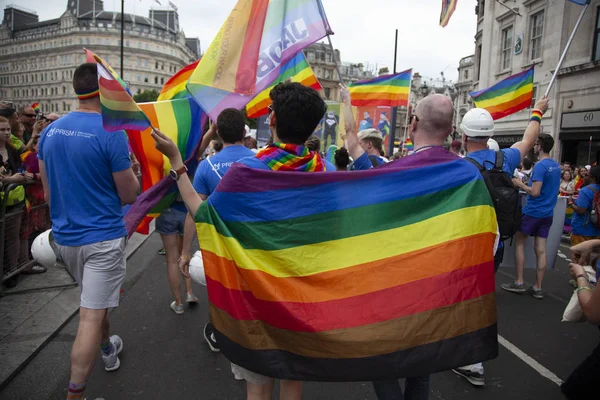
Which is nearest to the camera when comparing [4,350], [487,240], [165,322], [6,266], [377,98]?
[487,240]

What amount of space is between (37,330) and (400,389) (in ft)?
11.4

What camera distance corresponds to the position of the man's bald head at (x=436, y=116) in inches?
91.8

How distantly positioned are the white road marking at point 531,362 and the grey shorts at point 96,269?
344 cm

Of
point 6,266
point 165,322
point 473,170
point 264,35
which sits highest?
point 264,35

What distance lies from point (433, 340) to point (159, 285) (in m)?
4.61

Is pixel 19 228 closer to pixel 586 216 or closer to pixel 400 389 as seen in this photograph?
pixel 400 389

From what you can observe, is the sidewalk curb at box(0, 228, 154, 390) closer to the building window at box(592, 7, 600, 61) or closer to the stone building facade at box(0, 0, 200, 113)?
the building window at box(592, 7, 600, 61)

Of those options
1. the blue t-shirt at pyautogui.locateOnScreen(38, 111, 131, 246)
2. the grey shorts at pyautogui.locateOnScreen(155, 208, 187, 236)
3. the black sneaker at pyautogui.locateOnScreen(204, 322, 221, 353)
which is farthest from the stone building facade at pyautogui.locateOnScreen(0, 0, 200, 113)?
the blue t-shirt at pyautogui.locateOnScreen(38, 111, 131, 246)

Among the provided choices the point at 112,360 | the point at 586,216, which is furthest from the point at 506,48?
the point at 112,360

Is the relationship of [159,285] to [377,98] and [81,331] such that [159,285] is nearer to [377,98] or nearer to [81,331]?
[81,331]

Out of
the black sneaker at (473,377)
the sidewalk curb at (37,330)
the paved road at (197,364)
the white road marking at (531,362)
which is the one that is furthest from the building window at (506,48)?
the sidewalk curb at (37,330)

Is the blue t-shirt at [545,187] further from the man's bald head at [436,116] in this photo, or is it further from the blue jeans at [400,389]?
the blue jeans at [400,389]

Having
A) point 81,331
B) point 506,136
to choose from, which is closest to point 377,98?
point 81,331

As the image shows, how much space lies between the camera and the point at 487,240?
2.14 metres
